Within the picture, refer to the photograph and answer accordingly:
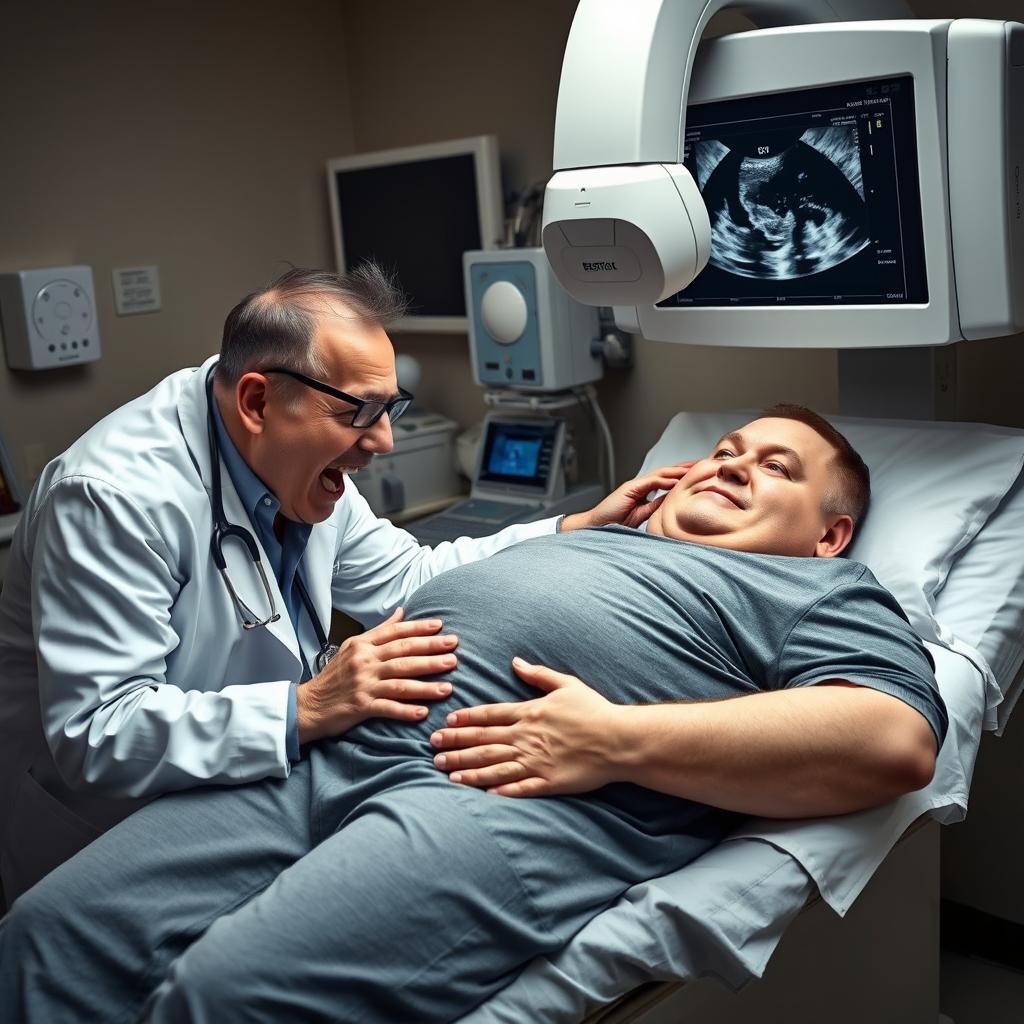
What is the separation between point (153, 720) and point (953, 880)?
159cm

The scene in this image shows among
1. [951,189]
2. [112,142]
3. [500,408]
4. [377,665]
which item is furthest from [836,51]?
[112,142]

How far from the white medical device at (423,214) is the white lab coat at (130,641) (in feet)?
3.89

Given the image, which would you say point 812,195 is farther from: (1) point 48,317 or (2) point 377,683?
(1) point 48,317

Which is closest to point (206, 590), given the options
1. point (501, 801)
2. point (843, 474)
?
point (501, 801)

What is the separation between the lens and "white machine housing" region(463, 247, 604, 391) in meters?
2.44

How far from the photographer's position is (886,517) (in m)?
1.71

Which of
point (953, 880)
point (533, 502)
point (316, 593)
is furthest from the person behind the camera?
point (533, 502)

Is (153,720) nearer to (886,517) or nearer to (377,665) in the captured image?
(377,665)

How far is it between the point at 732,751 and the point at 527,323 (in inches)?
55.3

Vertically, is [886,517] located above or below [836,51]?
below

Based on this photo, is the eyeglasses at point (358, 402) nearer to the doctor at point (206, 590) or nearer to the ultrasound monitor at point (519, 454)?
the doctor at point (206, 590)

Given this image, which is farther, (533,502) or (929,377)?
(533,502)

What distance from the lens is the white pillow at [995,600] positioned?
1568 millimetres

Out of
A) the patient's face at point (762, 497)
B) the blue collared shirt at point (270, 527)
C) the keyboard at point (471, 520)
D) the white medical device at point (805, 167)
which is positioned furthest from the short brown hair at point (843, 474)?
the keyboard at point (471, 520)
